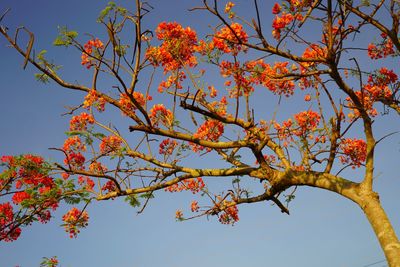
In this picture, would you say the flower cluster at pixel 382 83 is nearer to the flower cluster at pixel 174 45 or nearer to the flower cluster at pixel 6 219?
the flower cluster at pixel 174 45

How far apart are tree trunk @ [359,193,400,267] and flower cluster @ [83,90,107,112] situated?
5023mm

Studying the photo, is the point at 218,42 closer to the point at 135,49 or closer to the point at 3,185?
the point at 135,49

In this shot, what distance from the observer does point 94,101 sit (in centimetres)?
648

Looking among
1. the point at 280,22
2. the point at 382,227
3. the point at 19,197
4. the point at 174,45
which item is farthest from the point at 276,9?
the point at 19,197

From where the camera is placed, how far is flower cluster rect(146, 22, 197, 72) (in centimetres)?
706

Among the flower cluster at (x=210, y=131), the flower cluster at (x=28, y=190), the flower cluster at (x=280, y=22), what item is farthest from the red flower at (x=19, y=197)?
the flower cluster at (x=280, y=22)

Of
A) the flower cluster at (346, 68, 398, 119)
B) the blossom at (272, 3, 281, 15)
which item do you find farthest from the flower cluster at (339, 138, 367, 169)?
the blossom at (272, 3, 281, 15)

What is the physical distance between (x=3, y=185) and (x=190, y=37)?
6136mm

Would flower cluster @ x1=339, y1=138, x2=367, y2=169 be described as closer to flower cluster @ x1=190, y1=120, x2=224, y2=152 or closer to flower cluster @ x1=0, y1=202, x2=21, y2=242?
flower cluster @ x1=190, y1=120, x2=224, y2=152

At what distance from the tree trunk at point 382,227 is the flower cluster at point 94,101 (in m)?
5.02

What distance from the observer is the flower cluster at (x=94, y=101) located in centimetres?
633

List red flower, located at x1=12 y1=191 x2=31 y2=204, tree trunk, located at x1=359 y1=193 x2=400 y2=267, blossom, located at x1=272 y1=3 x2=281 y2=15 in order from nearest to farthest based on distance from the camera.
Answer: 1. tree trunk, located at x1=359 y1=193 x2=400 y2=267
2. blossom, located at x1=272 y1=3 x2=281 y2=15
3. red flower, located at x1=12 y1=191 x2=31 y2=204

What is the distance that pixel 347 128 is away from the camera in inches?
261

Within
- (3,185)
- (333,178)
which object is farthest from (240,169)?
(3,185)
